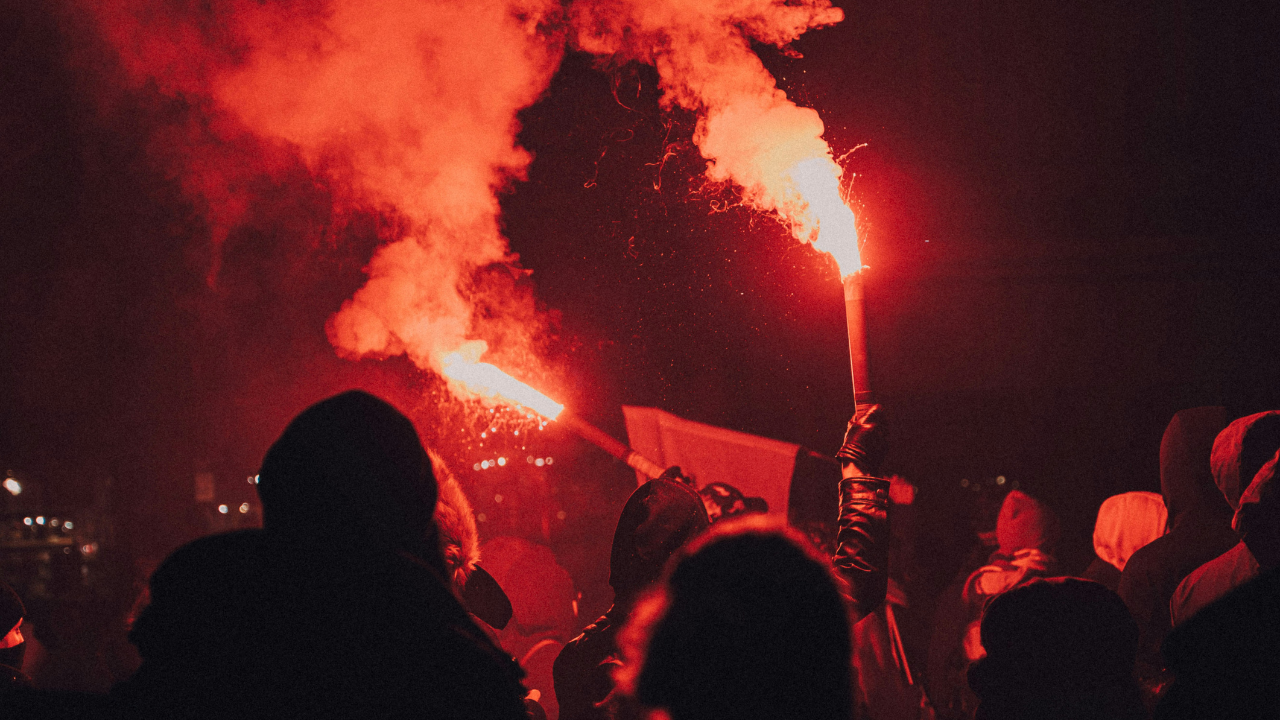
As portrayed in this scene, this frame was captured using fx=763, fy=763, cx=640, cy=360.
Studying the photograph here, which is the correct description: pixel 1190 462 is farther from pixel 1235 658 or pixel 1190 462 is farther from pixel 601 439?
pixel 601 439

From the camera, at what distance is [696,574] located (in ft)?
4.48

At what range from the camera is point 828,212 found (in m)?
3.24

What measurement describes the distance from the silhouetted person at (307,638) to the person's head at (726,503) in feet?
11.8

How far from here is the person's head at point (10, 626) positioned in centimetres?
311

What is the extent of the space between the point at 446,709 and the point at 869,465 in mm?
1559

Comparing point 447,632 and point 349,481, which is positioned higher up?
point 349,481

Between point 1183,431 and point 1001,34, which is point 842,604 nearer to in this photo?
point 1183,431

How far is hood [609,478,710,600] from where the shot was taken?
99.0 inches

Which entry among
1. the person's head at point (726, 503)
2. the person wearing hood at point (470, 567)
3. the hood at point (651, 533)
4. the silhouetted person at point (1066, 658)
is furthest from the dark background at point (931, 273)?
the silhouetted person at point (1066, 658)

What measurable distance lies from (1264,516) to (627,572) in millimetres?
1930

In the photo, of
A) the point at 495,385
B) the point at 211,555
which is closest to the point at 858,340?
the point at 211,555

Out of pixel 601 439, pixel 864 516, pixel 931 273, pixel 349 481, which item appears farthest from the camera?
pixel 931 273

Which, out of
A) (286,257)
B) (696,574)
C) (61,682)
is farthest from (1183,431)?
(61,682)

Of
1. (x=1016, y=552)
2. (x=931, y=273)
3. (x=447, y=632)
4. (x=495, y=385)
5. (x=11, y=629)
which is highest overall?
(x=931, y=273)
